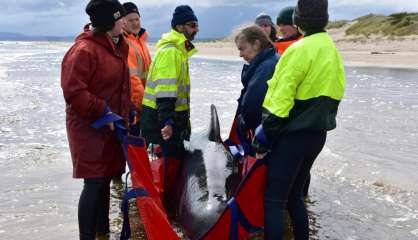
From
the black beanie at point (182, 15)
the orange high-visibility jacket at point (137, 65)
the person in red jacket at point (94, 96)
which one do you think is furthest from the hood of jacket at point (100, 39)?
the orange high-visibility jacket at point (137, 65)

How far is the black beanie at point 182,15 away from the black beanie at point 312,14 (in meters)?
1.43

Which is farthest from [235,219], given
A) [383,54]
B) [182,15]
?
[383,54]

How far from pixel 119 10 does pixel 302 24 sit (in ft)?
4.61

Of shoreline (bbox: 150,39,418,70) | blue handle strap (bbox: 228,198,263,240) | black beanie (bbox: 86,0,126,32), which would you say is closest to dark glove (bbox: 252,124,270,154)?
blue handle strap (bbox: 228,198,263,240)

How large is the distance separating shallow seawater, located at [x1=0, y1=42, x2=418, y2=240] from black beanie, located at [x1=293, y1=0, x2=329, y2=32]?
207 centimetres

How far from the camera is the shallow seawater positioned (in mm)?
4867

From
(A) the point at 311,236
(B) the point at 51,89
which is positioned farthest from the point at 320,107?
(B) the point at 51,89

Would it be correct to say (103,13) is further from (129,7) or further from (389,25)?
(389,25)

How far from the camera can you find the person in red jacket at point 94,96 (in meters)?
3.64

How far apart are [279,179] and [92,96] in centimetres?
148

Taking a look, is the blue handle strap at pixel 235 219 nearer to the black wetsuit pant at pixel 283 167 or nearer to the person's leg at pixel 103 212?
the black wetsuit pant at pixel 283 167

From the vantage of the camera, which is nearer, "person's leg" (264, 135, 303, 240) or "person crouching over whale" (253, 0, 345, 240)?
"person crouching over whale" (253, 0, 345, 240)

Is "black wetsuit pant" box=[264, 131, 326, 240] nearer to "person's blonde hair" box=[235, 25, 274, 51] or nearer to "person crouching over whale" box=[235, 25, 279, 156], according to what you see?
"person crouching over whale" box=[235, 25, 279, 156]

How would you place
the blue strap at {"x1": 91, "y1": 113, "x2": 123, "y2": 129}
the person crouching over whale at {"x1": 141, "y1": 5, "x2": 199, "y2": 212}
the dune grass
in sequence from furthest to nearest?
the dune grass, the person crouching over whale at {"x1": 141, "y1": 5, "x2": 199, "y2": 212}, the blue strap at {"x1": 91, "y1": 113, "x2": 123, "y2": 129}
